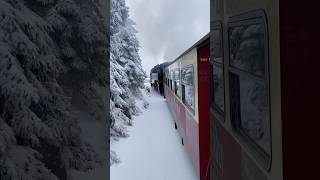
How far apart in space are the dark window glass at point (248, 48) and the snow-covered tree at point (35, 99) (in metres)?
3.66

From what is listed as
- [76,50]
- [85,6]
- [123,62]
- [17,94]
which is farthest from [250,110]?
[123,62]

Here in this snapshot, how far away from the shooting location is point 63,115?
270 inches

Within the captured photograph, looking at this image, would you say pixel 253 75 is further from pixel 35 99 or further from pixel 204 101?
pixel 204 101

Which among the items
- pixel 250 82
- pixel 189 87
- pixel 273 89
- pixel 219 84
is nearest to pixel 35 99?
pixel 219 84

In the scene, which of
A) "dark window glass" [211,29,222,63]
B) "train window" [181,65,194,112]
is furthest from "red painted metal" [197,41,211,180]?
"dark window glass" [211,29,222,63]

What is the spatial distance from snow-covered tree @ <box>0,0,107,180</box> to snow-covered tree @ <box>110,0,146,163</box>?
638 centimetres

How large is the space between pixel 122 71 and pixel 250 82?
1824 centimetres

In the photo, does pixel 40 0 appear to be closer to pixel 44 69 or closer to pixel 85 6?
pixel 85 6

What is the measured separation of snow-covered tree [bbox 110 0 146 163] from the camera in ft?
53.0

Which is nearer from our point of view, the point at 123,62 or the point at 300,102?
the point at 300,102

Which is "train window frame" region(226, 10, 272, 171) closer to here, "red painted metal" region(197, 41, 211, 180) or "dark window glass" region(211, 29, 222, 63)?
"dark window glass" region(211, 29, 222, 63)

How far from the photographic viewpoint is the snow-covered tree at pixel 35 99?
5.43 metres

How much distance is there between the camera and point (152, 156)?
10.9 meters

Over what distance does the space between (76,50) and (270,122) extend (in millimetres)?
8719
